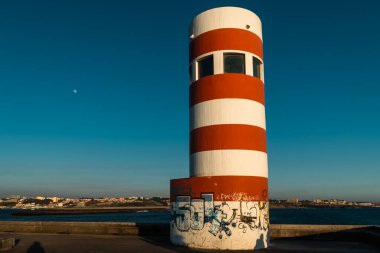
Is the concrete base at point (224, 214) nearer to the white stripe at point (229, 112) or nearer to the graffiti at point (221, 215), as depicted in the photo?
the graffiti at point (221, 215)

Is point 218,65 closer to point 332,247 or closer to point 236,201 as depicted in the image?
point 236,201

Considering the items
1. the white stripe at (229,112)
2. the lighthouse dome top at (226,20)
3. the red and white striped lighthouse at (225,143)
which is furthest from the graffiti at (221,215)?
the lighthouse dome top at (226,20)

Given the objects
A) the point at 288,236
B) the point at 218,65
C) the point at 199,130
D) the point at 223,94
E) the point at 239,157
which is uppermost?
the point at 218,65

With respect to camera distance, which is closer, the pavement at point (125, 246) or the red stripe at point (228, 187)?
the pavement at point (125, 246)

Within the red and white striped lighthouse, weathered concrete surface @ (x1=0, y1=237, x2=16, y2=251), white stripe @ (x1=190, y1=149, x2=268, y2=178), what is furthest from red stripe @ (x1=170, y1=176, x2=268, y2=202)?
weathered concrete surface @ (x1=0, y1=237, x2=16, y2=251)

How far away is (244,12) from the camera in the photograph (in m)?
19.2

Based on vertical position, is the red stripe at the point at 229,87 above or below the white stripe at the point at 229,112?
above

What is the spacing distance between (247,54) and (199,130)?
468 cm

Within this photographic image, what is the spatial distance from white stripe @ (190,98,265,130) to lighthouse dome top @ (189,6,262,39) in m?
3.97

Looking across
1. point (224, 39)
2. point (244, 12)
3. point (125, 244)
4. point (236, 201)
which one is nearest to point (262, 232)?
point (236, 201)

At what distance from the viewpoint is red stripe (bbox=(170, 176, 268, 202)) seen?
17.3 metres

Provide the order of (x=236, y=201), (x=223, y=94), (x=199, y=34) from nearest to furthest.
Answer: (x=236, y=201) < (x=223, y=94) < (x=199, y=34)

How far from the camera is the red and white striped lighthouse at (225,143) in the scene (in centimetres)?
1728

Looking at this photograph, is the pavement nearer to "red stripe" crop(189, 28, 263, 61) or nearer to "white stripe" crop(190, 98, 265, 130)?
"white stripe" crop(190, 98, 265, 130)
